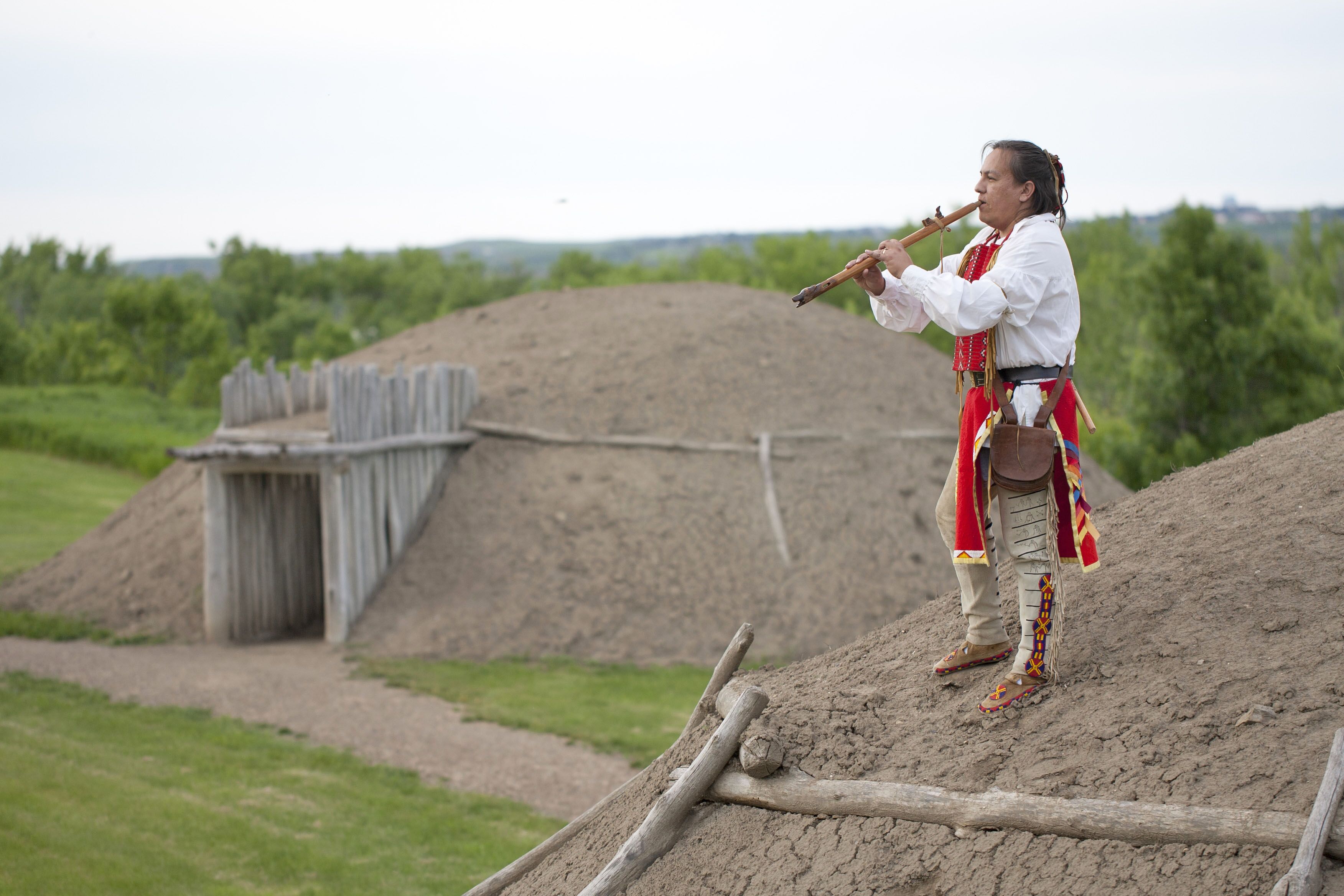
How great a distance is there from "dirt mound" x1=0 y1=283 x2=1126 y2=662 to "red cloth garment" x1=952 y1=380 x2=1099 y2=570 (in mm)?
6723

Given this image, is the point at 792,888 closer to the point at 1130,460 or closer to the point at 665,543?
the point at 665,543

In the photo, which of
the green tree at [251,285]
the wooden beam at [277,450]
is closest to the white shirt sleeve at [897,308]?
the wooden beam at [277,450]

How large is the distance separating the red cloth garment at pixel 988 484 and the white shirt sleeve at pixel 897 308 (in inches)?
11.7

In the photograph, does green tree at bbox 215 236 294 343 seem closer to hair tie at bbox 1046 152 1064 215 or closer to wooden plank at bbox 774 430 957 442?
wooden plank at bbox 774 430 957 442

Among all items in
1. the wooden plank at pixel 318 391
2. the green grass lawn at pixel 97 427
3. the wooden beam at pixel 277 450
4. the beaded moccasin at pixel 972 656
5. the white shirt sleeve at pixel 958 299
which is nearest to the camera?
the white shirt sleeve at pixel 958 299

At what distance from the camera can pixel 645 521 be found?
40.3ft

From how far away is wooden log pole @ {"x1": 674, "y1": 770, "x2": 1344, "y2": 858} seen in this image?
2684 millimetres

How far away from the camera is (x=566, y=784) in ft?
25.3

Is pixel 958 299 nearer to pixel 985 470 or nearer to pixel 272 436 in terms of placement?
pixel 985 470

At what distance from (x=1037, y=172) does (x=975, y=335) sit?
535mm

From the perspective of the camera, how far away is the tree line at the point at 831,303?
15305 mm

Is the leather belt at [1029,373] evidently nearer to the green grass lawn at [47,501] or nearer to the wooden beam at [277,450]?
the wooden beam at [277,450]

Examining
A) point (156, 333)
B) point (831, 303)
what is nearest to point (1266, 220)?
point (831, 303)

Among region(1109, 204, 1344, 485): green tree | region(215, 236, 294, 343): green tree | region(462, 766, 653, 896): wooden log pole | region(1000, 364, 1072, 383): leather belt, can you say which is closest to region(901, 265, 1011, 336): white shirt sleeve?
region(1000, 364, 1072, 383): leather belt
